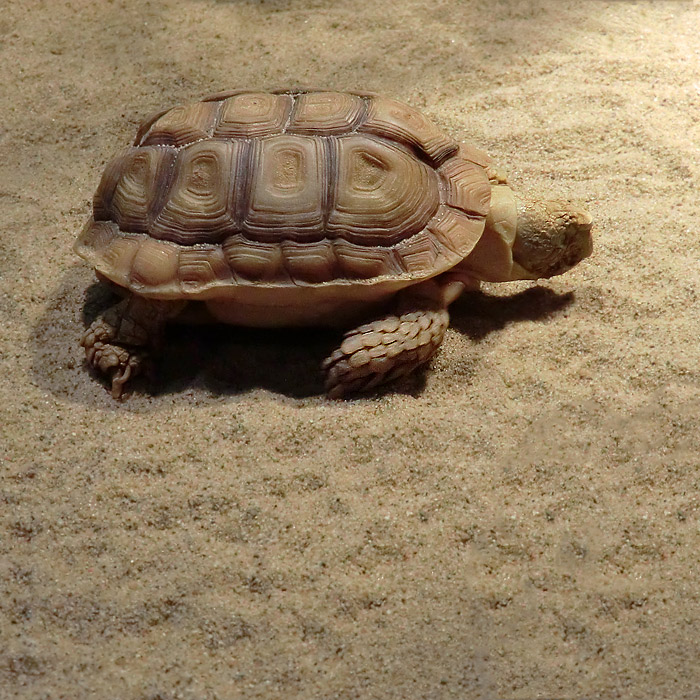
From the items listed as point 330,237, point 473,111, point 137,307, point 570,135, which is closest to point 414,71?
point 473,111

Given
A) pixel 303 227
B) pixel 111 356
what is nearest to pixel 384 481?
pixel 303 227

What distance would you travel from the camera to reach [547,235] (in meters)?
3.06

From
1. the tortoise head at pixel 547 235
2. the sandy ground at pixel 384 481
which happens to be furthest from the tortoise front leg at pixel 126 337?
the tortoise head at pixel 547 235

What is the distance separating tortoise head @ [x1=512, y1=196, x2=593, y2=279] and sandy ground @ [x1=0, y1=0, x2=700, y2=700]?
18cm

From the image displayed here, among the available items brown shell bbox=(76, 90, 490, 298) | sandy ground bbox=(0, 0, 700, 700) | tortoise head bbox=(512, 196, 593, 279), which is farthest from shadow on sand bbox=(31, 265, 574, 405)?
brown shell bbox=(76, 90, 490, 298)

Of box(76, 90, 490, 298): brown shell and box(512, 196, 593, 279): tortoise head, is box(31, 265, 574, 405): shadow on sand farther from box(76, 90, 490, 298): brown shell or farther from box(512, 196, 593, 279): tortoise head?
box(76, 90, 490, 298): brown shell

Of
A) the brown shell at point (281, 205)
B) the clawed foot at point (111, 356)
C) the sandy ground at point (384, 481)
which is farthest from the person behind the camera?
the clawed foot at point (111, 356)

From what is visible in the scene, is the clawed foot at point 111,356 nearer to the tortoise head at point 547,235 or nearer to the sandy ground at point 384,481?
the sandy ground at point 384,481

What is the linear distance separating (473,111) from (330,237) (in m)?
1.72

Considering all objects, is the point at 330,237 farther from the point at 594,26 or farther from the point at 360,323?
the point at 594,26

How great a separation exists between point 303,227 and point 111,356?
866 millimetres

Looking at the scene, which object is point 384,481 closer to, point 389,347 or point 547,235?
point 389,347

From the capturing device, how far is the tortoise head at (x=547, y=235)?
306cm

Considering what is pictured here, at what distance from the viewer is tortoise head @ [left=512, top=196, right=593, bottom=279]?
3057 millimetres
